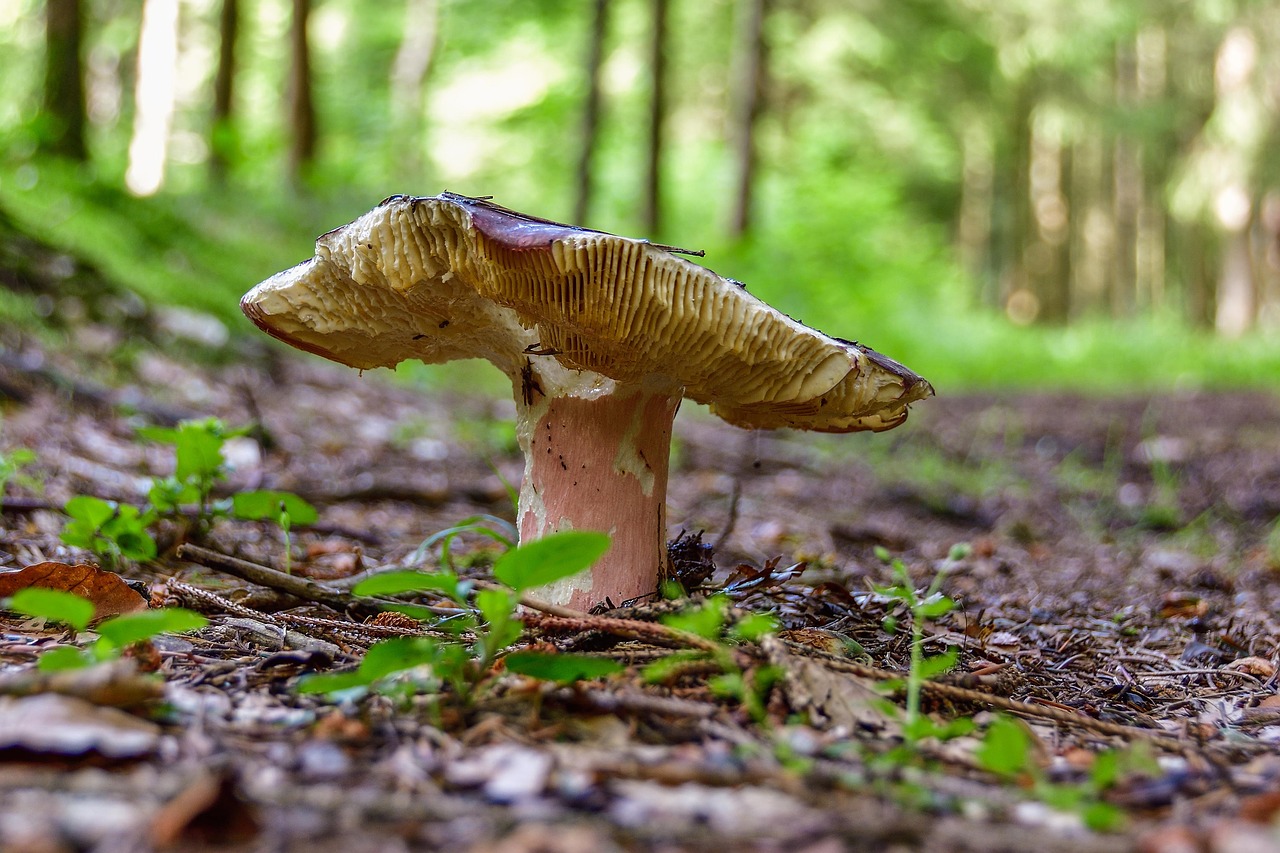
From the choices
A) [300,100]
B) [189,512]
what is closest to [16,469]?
[189,512]

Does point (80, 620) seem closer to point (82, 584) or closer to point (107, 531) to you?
point (82, 584)

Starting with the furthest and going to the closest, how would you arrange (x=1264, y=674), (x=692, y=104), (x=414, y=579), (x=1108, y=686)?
(x=692, y=104), (x=1264, y=674), (x=1108, y=686), (x=414, y=579)

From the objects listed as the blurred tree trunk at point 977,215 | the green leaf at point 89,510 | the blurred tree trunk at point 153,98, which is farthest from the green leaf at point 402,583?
the blurred tree trunk at point 977,215

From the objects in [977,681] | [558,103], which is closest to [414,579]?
[977,681]

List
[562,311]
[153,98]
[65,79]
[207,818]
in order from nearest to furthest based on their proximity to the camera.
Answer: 1. [207,818]
2. [562,311]
3. [65,79]
4. [153,98]

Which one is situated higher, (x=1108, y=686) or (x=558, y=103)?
(x=558, y=103)

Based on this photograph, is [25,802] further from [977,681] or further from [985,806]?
[977,681]
